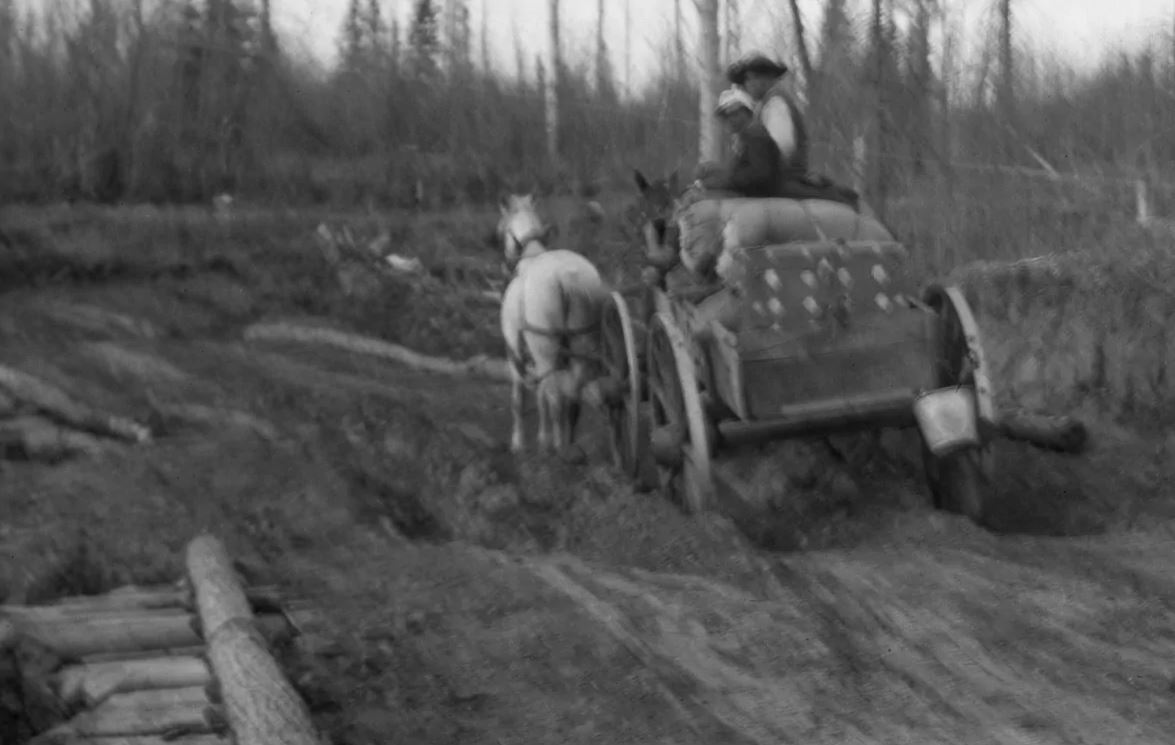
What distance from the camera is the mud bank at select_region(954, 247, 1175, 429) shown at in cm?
982

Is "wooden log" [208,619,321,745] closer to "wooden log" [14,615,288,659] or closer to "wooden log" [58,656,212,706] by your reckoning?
"wooden log" [58,656,212,706]

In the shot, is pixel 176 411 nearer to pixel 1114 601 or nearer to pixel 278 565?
pixel 278 565

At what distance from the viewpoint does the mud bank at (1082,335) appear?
32.2 feet

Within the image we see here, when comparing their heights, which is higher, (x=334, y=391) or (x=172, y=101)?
(x=172, y=101)

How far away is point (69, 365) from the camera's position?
14.9 metres

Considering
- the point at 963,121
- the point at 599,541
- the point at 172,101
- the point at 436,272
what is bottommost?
the point at 599,541

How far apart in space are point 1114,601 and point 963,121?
40.2 feet

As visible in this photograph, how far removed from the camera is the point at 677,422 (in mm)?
7812

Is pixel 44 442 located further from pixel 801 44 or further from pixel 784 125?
pixel 801 44

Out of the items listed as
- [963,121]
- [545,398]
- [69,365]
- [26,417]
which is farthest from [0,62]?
[545,398]

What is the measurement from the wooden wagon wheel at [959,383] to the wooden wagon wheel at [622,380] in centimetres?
172

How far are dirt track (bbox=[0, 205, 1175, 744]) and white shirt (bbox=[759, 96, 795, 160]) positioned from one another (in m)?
1.75

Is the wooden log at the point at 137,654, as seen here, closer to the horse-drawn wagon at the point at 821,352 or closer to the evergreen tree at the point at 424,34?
the horse-drawn wagon at the point at 821,352

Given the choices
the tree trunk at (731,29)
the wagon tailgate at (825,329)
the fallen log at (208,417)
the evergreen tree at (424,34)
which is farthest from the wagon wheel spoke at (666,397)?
the evergreen tree at (424,34)
